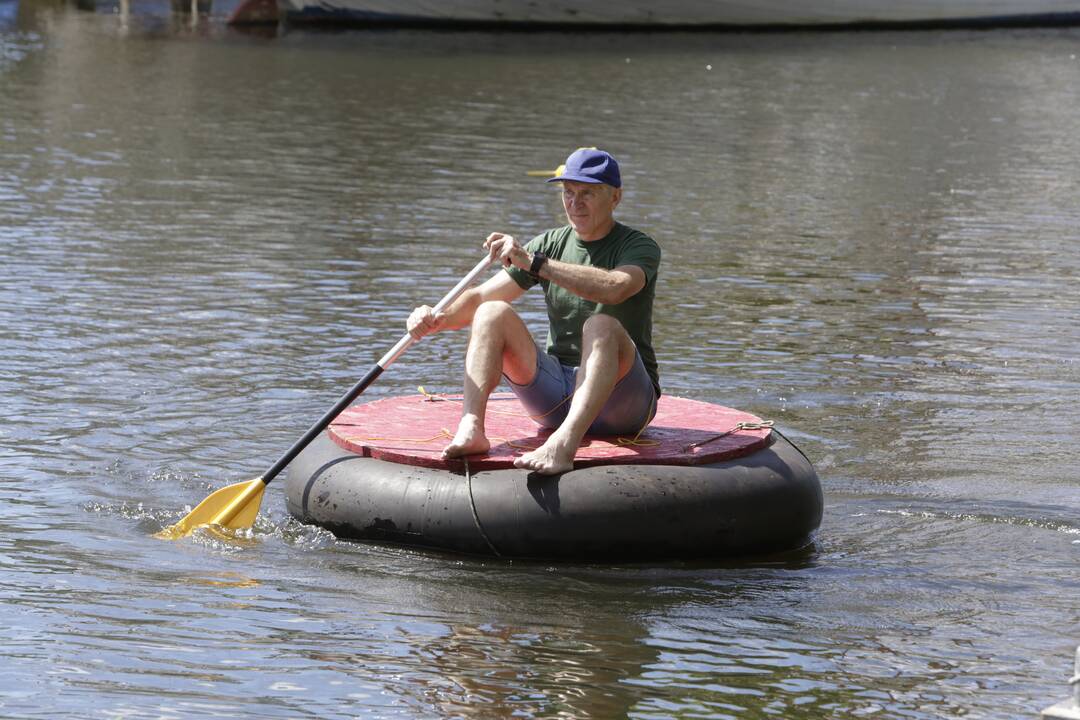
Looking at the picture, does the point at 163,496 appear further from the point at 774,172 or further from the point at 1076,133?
the point at 1076,133

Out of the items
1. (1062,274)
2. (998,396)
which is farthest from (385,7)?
(998,396)

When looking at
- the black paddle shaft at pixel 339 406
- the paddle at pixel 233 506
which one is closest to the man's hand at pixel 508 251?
the paddle at pixel 233 506

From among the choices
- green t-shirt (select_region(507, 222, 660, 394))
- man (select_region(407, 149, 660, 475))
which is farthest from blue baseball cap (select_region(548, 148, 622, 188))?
green t-shirt (select_region(507, 222, 660, 394))

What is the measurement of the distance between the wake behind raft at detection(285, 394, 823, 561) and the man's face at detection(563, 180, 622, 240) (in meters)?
0.84

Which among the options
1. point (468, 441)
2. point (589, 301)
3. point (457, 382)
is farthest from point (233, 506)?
point (457, 382)

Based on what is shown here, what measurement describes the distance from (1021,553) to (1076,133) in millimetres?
15501

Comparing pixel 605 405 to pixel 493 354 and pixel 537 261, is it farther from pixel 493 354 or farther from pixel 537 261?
pixel 537 261

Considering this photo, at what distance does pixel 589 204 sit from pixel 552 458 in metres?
1.00

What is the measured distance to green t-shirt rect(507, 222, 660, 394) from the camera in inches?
259

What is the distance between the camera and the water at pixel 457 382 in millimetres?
5426

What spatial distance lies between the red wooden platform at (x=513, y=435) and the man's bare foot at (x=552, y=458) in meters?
0.08

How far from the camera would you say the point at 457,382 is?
931 centimetres

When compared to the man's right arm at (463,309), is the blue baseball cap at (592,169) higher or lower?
higher

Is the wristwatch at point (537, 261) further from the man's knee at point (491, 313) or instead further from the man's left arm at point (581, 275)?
the man's knee at point (491, 313)
